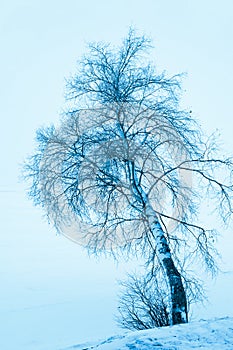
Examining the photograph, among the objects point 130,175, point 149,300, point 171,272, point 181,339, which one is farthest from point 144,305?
point 181,339

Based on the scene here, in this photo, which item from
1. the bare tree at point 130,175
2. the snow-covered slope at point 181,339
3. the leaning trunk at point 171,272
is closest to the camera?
the snow-covered slope at point 181,339

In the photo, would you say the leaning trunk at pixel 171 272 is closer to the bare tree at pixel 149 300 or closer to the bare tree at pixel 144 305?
the bare tree at pixel 149 300

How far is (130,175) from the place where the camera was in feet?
11.8

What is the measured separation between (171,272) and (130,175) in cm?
104

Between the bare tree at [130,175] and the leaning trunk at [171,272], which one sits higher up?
the bare tree at [130,175]

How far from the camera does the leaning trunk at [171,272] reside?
307 cm

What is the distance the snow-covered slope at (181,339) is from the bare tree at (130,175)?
4.27 ft

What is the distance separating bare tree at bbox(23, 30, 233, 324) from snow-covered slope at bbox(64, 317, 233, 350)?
4.27 ft

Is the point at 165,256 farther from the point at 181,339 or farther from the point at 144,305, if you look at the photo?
the point at 181,339

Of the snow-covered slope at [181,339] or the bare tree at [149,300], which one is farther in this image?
the bare tree at [149,300]

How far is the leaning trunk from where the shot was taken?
3.07 m

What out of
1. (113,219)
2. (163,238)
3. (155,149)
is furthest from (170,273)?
(155,149)

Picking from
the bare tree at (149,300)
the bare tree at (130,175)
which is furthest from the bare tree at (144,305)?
the bare tree at (130,175)

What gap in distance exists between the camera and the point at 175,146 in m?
3.74
